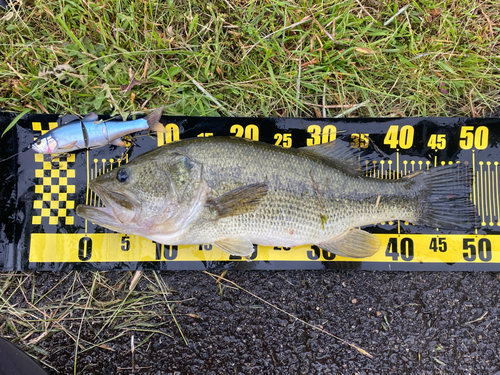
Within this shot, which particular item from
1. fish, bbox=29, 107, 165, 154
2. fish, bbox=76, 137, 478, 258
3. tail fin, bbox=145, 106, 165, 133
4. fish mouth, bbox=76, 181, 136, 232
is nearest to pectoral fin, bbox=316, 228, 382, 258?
fish, bbox=76, 137, 478, 258

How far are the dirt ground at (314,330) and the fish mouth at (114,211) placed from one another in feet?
2.47

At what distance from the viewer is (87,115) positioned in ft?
9.32

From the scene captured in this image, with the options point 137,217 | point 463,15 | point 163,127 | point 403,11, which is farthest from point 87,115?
point 463,15

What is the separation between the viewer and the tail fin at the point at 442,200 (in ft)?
9.20

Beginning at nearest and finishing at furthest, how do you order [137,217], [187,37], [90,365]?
[137,217] → [90,365] → [187,37]

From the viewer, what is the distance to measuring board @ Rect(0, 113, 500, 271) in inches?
113

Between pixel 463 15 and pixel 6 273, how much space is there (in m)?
5.07

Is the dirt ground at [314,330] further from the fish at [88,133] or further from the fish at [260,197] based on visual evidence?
the fish at [88,133]

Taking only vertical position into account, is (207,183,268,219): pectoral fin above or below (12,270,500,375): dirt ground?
above

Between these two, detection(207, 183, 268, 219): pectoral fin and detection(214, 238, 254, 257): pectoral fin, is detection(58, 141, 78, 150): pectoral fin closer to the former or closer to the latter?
detection(207, 183, 268, 219): pectoral fin

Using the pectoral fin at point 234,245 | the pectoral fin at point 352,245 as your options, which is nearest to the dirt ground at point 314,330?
the pectoral fin at point 352,245

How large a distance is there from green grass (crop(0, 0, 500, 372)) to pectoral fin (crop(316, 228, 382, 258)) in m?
1.22

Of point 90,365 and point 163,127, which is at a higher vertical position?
point 163,127

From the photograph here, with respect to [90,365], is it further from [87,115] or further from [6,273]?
[87,115]
